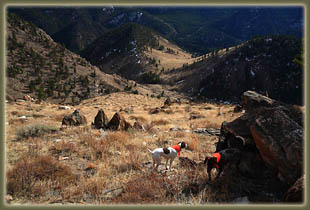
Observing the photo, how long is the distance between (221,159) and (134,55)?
86.7 metres

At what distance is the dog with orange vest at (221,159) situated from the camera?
13.9ft

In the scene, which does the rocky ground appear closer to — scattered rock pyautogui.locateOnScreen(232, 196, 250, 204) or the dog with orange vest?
scattered rock pyautogui.locateOnScreen(232, 196, 250, 204)

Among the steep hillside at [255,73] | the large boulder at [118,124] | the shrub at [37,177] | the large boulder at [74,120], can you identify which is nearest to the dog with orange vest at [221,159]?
the shrub at [37,177]

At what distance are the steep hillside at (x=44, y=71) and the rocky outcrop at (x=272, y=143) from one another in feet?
101

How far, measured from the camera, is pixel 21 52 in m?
38.4

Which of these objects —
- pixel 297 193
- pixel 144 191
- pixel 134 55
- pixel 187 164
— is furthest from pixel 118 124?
pixel 134 55

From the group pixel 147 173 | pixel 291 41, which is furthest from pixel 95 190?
pixel 291 41

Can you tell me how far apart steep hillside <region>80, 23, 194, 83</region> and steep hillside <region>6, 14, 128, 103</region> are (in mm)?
29285

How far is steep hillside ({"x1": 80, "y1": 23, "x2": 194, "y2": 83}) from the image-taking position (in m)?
77.9

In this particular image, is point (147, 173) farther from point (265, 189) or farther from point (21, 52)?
point (21, 52)

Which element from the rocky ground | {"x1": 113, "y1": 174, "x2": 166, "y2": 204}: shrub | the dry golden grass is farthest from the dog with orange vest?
{"x1": 113, "y1": 174, "x2": 166, "y2": 204}: shrub

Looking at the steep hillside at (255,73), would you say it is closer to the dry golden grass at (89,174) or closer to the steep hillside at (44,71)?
the steep hillside at (44,71)

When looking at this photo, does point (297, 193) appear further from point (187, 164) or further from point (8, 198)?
point (8, 198)

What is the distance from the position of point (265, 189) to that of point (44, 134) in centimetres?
813
